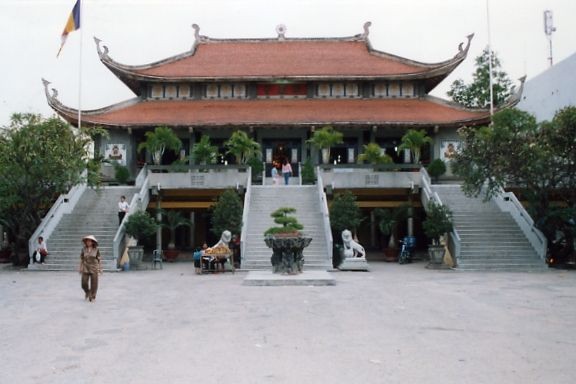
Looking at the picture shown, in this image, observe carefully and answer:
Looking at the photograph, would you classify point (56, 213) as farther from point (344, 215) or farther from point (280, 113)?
point (280, 113)

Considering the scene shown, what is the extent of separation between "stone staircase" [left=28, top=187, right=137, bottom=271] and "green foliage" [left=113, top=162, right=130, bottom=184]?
1.81m

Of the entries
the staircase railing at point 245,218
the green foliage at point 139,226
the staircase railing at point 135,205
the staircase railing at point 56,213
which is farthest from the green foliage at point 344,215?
the staircase railing at point 56,213

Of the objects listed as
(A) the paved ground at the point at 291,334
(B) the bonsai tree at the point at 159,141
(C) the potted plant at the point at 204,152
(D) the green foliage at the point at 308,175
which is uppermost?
(B) the bonsai tree at the point at 159,141

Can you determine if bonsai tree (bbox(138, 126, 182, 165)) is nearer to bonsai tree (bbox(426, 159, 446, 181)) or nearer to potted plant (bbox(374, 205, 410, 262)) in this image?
potted plant (bbox(374, 205, 410, 262))

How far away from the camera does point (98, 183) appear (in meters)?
20.2

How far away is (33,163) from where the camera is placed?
17.9 m

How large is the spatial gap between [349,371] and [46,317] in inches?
210

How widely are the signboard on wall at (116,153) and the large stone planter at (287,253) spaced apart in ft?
46.2

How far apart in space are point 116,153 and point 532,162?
57.8ft

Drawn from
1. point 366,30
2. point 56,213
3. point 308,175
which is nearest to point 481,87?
point 366,30

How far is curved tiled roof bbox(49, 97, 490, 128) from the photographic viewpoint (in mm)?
25516

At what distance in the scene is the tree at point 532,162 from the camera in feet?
57.1

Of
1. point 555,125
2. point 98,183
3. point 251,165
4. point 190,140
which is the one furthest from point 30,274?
point 555,125

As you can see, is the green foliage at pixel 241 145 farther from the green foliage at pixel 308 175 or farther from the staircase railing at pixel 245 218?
the green foliage at pixel 308 175
